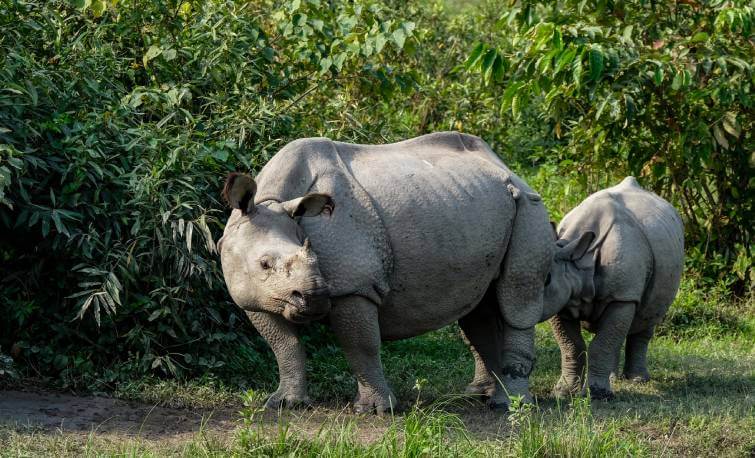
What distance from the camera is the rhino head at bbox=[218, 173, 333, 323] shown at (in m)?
5.96

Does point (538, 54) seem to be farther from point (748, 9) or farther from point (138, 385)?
point (138, 385)

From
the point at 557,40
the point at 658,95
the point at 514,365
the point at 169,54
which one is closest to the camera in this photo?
the point at 514,365

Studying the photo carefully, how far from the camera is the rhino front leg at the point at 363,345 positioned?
20.9 feet

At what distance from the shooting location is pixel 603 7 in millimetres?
9797

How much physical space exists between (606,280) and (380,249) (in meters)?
2.02

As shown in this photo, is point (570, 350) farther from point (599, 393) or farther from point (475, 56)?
point (475, 56)

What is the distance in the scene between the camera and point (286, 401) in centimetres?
650

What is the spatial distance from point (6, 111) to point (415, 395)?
2957 mm

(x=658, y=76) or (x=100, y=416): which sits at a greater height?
(x=658, y=76)

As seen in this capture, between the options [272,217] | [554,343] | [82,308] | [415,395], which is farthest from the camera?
[554,343]

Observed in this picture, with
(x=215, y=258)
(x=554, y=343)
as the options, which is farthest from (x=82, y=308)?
(x=554, y=343)

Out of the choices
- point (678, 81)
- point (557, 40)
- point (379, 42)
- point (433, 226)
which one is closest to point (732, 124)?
point (678, 81)

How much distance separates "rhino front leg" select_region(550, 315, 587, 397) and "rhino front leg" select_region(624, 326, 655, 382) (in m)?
0.61

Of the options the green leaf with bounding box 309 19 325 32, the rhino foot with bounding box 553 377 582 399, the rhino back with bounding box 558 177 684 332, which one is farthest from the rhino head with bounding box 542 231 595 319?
the green leaf with bounding box 309 19 325 32
